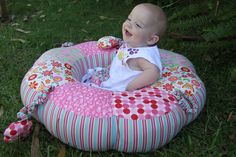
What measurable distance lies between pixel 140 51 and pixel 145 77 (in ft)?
0.69

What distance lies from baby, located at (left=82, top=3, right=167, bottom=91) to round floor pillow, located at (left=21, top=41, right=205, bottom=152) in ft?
0.38

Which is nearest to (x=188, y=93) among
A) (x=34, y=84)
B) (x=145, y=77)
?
(x=145, y=77)

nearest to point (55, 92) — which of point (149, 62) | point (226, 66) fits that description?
point (149, 62)

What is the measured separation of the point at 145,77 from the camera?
2.49m

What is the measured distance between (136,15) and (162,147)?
960mm

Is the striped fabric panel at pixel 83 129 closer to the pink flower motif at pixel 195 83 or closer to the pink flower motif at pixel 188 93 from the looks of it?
the pink flower motif at pixel 188 93

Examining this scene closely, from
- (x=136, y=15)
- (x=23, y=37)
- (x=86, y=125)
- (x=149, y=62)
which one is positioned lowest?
(x=23, y=37)

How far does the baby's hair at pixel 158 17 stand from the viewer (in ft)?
A: 8.18

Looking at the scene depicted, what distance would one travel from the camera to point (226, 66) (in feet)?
10.9

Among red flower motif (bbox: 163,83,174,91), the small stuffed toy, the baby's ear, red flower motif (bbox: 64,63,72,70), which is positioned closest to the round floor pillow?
red flower motif (bbox: 163,83,174,91)

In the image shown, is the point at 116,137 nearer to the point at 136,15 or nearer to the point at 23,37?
the point at 136,15

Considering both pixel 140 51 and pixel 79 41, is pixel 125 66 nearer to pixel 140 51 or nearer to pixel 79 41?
pixel 140 51

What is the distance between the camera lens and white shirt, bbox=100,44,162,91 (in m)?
2.55

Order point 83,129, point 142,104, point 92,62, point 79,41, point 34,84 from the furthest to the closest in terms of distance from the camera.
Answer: point 79,41, point 92,62, point 34,84, point 142,104, point 83,129
